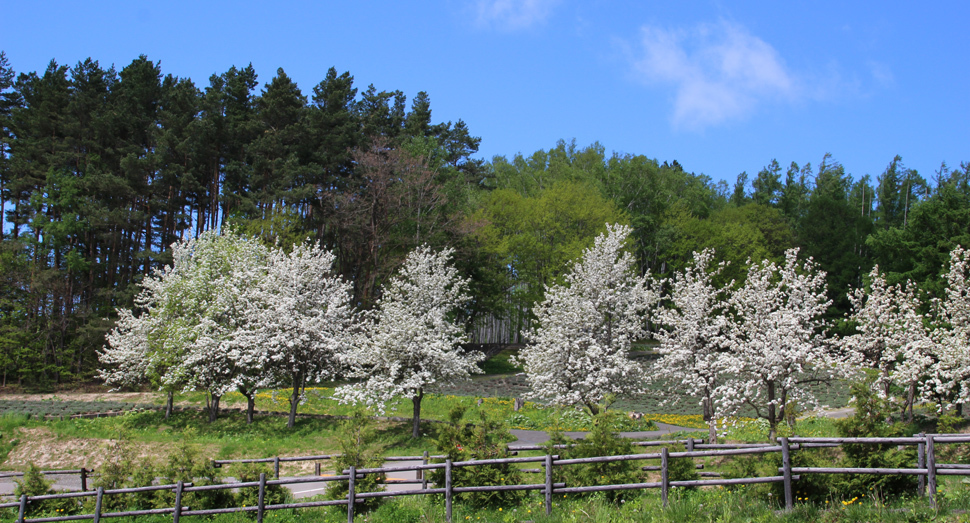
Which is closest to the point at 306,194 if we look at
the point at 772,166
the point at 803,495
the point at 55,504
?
the point at 55,504

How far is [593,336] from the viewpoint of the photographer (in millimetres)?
26516

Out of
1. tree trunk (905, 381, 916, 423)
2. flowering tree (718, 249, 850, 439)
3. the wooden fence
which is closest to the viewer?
the wooden fence

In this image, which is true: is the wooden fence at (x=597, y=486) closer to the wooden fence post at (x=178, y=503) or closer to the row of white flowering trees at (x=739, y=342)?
the wooden fence post at (x=178, y=503)

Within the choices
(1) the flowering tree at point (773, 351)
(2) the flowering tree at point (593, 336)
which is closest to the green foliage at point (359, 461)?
(1) the flowering tree at point (773, 351)

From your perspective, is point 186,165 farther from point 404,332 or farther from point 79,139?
point 404,332

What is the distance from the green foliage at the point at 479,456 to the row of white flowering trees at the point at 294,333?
10.6 meters

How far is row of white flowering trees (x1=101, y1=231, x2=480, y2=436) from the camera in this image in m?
26.5

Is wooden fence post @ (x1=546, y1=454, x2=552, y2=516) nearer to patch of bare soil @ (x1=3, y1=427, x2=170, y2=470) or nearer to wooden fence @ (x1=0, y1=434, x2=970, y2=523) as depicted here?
wooden fence @ (x1=0, y1=434, x2=970, y2=523)

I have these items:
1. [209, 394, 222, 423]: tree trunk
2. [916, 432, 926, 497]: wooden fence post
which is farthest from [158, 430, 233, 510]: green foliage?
[209, 394, 222, 423]: tree trunk

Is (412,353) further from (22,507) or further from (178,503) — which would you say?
(22,507)

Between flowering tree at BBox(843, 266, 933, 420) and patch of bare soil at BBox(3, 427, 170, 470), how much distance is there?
26.6 m

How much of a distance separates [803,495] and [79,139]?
5891 cm

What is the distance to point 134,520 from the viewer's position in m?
14.5

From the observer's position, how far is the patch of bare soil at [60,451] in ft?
81.5
